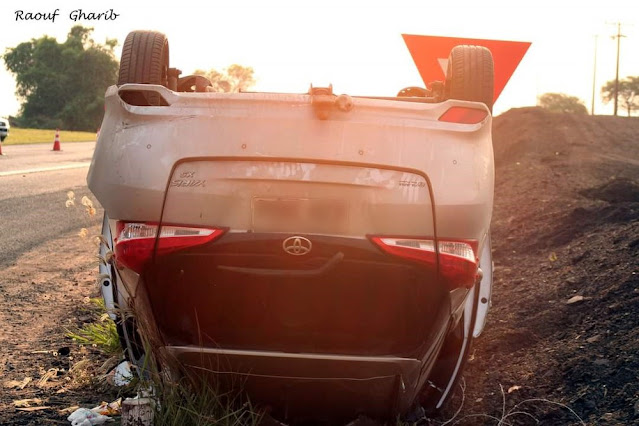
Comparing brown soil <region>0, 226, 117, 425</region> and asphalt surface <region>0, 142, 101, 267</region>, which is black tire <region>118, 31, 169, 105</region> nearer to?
brown soil <region>0, 226, 117, 425</region>

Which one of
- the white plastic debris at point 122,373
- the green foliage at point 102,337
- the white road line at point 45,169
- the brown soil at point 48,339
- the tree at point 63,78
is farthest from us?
the tree at point 63,78

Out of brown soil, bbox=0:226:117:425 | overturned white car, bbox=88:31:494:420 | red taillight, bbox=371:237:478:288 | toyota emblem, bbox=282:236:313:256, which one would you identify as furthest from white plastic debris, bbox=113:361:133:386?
red taillight, bbox=371:237:478:288

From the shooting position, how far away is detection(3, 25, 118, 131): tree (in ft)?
289

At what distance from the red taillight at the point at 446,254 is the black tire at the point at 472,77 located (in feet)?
3.45

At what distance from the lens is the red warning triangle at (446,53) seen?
7.52 metres

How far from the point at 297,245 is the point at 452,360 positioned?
1.31m

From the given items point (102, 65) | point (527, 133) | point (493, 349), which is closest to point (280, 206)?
point (493, 349)

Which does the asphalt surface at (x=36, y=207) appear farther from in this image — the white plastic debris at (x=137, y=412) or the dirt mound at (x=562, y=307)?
the dirt mound at (x=562, y=307)

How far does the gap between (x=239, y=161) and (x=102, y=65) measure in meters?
94.5

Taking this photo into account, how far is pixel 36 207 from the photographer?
11.6m

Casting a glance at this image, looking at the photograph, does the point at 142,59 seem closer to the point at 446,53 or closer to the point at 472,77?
the point at 472,77

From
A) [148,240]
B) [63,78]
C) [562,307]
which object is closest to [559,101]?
[63,78]

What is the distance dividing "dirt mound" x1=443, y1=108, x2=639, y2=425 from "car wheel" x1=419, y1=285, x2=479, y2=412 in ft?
0.95

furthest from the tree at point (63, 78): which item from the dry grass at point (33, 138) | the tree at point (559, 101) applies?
the tree at point (559, 101)
